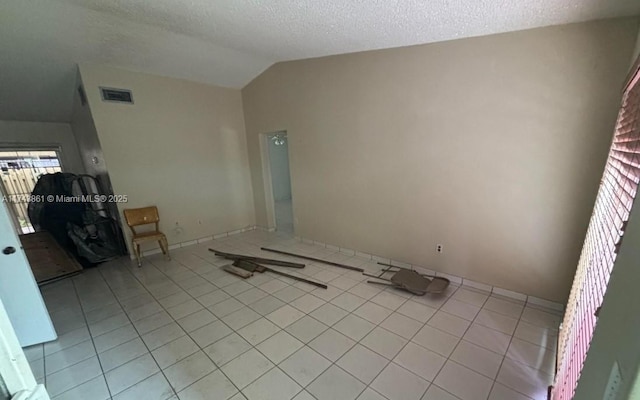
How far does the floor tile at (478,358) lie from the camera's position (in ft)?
5.76

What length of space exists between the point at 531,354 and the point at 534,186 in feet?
4.63

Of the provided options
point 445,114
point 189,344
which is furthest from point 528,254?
point 189,344

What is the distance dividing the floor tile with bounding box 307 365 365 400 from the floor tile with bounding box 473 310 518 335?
1326mm

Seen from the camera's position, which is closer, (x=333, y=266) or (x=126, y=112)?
(x=333, y=266)

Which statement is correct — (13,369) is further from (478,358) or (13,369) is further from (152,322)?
(478,358)

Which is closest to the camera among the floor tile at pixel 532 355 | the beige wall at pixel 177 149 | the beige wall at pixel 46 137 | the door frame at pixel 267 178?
the floor tile at pixel 532 355

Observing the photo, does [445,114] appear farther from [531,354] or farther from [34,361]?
[34,361]

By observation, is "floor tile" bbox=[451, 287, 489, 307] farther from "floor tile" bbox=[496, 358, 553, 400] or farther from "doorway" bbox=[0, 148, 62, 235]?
"doorway" bbox=[0, 148, 62, 235]

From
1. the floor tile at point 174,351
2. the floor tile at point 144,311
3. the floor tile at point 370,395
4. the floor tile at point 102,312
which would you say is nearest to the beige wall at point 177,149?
the floor tile at point 102,312

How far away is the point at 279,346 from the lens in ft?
6.71

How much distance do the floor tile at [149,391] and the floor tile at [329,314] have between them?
48.9 inches

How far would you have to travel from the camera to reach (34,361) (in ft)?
6.57

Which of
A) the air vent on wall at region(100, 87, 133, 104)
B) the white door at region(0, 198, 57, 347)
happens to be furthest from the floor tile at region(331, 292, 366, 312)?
the air vent on wall at region(100, 87, 133, 104)

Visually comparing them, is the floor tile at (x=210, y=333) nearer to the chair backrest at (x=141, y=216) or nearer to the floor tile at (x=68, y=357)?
the floor tile at (x=68, y=357)
